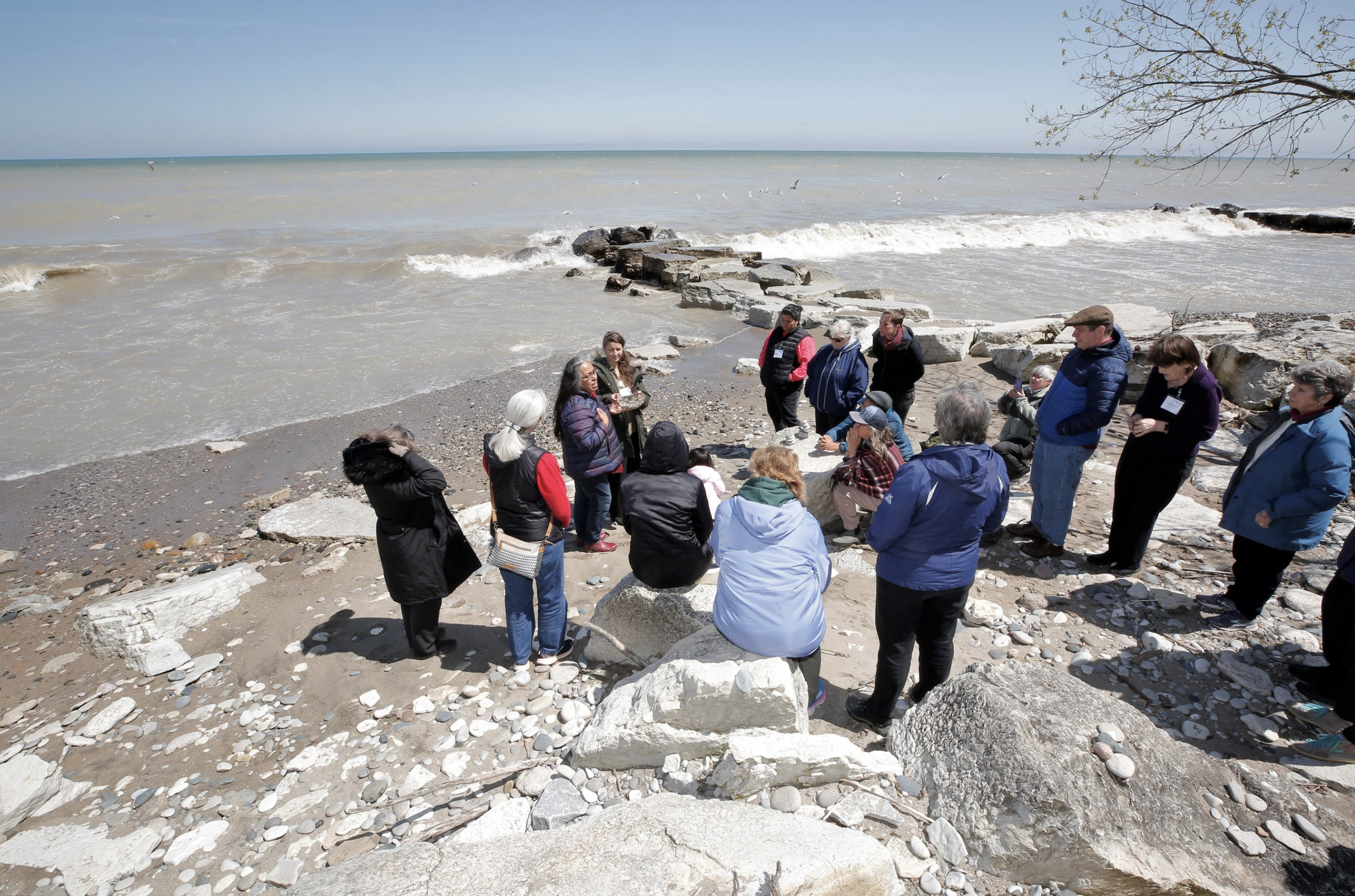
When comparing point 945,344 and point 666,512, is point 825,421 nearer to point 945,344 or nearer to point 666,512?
point 666,512

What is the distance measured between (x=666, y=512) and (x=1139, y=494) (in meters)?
3.34

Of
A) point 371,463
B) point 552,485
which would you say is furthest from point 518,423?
point 371,463

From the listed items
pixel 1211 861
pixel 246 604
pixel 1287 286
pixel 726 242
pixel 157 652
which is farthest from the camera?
pixel 726 242

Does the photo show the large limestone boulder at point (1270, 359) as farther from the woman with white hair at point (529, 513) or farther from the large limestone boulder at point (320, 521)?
the large limestone boulder at point (320, 521)

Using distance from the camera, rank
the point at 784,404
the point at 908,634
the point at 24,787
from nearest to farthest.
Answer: the point at 908,634 < the point at 24,787 < the point at 784,404

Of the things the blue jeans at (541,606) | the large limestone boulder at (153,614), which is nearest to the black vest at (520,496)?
the blue jeans at (541,606)

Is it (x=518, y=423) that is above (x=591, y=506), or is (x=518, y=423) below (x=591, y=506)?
above

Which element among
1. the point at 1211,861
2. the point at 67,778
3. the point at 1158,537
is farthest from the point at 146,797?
the point at 1158,537

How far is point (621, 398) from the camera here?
581cm

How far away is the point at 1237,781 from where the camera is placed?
8.55 ft

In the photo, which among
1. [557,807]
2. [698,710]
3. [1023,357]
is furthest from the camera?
[1023,357]

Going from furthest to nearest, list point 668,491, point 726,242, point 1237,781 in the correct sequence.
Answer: point 726,242 → point 668,491 → point 1237,781

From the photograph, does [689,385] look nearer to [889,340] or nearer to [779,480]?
[889,340]

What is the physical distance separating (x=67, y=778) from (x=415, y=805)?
6.87ft
